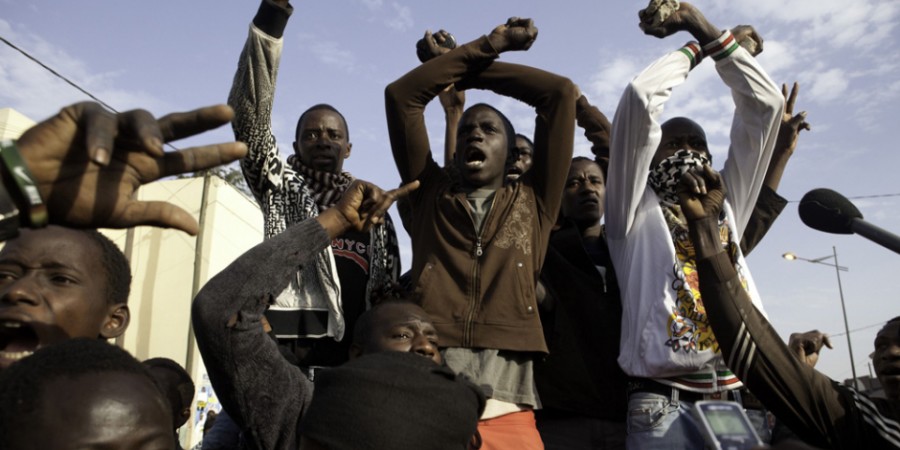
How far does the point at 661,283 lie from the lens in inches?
132

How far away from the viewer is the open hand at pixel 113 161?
1696mm

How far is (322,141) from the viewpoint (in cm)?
436

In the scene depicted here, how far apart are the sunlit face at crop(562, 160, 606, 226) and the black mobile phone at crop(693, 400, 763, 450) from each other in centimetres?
285

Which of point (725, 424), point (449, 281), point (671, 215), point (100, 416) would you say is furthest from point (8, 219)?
point (671, 215)

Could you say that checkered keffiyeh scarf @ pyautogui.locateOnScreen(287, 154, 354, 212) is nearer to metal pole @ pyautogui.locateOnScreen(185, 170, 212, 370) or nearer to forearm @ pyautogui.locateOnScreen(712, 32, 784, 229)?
forearm @ pyautogui.locateOnScreen(712, 32, 784, 229)

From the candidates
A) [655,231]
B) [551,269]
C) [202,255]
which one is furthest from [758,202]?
[202,255]

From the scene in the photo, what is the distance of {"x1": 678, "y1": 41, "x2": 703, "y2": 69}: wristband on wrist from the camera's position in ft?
12.3

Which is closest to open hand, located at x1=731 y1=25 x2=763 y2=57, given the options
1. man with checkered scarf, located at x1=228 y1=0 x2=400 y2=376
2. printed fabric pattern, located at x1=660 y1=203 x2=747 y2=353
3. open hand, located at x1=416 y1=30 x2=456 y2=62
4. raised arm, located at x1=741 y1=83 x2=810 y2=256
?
raised arm, located at x1=741 y1=83 x2=810 y2=256

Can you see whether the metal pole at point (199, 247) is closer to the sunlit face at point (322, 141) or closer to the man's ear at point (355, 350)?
the sunlit face at point (322, 141)

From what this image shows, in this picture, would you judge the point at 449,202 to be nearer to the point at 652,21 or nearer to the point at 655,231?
the point at 655,231

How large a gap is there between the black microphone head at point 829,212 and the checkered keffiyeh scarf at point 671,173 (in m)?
0.53

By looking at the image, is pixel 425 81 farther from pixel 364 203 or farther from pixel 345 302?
pixel 345 302

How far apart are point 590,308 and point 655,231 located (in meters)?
0.49

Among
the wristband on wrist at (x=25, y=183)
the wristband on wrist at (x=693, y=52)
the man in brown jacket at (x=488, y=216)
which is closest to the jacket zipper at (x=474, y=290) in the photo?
the man in brown jacket at (x=488, y=216)
